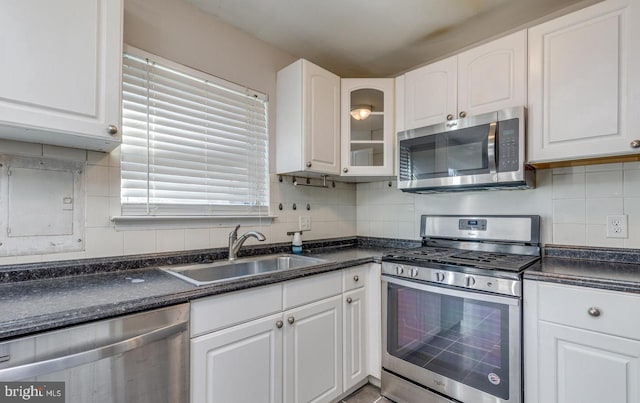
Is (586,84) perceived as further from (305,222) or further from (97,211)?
(97,211)

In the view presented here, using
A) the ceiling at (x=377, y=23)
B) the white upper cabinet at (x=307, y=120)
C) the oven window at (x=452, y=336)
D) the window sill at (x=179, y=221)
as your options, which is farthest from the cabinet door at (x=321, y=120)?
the oven window at (x=452, y=336)

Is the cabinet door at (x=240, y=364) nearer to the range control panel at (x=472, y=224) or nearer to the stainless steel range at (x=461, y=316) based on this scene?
the stainless steel range at (x=461, y=316)

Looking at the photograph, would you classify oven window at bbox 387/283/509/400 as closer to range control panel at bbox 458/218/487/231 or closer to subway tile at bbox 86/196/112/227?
range control panel at bbox 458/218/487/231

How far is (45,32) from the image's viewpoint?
1089 millimetres

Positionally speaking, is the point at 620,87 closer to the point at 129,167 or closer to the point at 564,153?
the point at 564,153

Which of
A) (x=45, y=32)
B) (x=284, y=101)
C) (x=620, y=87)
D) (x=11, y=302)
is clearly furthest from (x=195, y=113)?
(x=620, y=87)

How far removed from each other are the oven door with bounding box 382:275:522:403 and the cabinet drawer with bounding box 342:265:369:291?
0.14m

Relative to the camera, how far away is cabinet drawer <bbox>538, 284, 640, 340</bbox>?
121cm

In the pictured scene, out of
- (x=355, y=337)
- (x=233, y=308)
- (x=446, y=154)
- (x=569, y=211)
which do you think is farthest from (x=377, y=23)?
(x=355, y=337)

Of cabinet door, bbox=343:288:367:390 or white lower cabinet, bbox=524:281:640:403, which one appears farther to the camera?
cabinet door, bbox=343:288:367:390

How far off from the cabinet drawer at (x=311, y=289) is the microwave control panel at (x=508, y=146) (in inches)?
44.3

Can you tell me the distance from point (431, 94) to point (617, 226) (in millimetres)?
1280

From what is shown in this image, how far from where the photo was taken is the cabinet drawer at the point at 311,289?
60.2 inches
